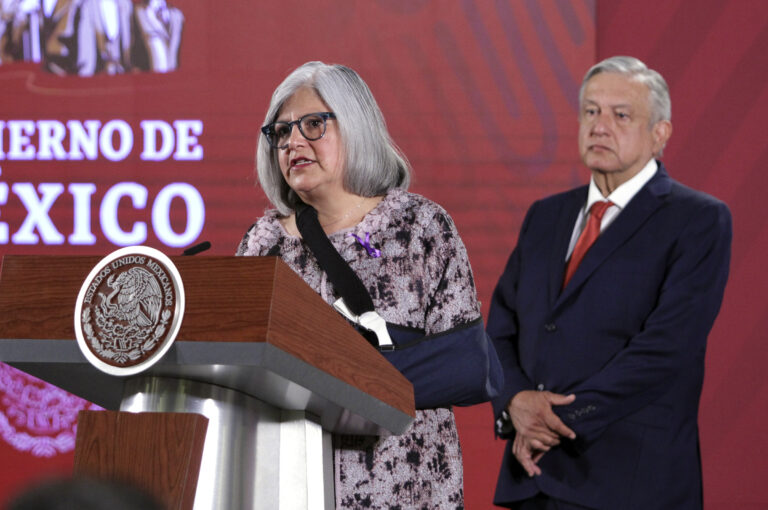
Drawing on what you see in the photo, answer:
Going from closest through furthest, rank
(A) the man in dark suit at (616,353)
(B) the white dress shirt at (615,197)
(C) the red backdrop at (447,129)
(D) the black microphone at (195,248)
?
(D) the black microphone at (195,248) → (A) the man in dark suit at (616,353) → (B) the white dress shirt at (615,197) → (C) the red backdrop at (447,129)

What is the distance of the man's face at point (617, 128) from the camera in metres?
2.69

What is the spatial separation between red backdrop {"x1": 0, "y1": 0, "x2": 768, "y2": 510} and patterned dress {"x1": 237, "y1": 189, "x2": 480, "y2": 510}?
1.84 m

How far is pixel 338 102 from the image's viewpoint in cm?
178

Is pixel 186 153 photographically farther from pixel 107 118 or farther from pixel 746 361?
pixel 746 361

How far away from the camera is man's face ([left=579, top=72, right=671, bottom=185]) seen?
8.84 ft

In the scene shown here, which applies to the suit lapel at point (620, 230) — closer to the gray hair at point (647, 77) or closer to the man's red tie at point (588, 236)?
the man's red tie at point (588, 236)

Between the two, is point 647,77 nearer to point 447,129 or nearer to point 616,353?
point 616,353

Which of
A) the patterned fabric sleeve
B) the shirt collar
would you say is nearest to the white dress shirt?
the shirt collar

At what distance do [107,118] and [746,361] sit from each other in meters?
2.42

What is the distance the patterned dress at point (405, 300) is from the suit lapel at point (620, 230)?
845mm

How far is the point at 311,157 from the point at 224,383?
0.74 m

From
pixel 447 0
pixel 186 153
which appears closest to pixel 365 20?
pixel 447 0

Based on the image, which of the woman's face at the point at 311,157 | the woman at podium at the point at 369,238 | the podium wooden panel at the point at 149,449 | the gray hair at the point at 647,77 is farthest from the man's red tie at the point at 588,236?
the podium wooden panel at the point at 149,449

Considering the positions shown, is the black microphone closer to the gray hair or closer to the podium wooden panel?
the podium wooden panel
